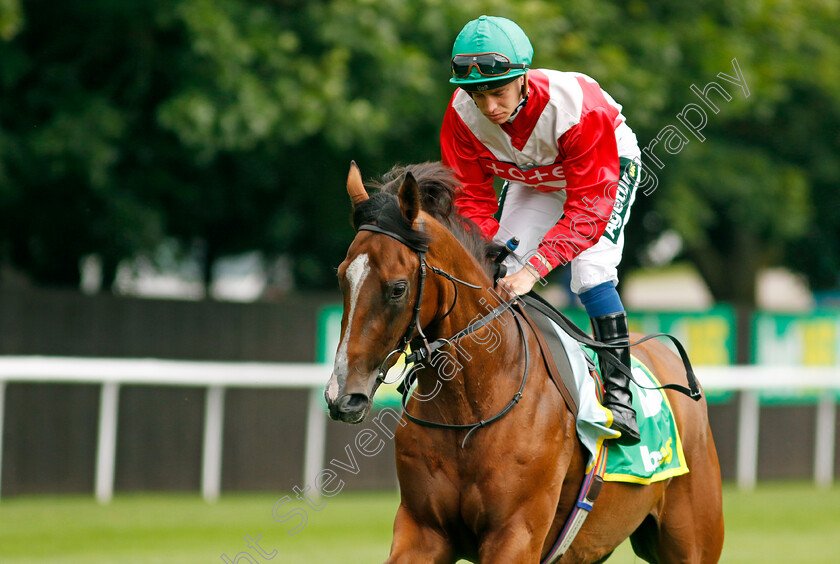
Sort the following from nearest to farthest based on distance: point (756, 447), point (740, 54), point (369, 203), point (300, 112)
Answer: point (369, 203), point (300, 112), point (740, 54), point (756, 447)

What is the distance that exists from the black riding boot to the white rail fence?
5.42 m

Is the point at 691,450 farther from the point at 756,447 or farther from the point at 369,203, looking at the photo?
the point at 756,447

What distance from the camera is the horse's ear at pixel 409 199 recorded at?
337 centimetres

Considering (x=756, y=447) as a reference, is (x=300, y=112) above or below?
above

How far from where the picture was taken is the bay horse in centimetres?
328

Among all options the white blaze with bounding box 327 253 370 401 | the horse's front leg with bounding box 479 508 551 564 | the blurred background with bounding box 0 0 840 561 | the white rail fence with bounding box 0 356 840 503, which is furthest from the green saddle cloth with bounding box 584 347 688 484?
the white rail fence with bounding box 0 356 840 503

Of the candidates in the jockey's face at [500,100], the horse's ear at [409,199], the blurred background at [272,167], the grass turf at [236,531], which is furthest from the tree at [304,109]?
the horse's ear at [409,199]

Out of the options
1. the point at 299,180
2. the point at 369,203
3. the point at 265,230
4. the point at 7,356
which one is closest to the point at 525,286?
the point at 369,203

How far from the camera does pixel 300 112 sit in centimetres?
853

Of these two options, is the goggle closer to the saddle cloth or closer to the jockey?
the jockey

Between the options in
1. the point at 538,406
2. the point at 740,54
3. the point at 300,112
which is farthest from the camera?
the point at 740,54

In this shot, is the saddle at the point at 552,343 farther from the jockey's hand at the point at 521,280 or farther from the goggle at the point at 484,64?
the goggle at the point at 484,64

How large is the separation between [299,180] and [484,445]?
24.2 ft

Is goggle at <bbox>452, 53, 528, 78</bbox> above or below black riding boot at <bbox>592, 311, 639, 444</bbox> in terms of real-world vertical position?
above
